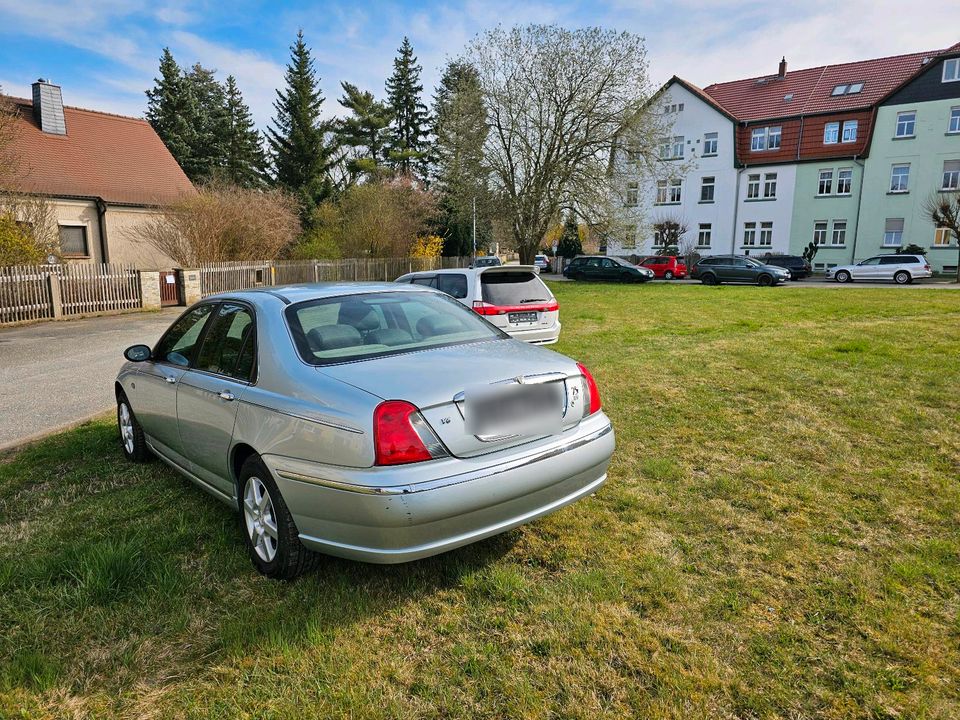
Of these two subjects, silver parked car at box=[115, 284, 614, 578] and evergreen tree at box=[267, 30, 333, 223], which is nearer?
silver parked car at box=[115, 284, 614, 578]

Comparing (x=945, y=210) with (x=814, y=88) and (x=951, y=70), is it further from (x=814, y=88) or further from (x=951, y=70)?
(x=814, y=88)

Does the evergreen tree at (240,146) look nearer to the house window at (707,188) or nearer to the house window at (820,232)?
the house window at (707,188)

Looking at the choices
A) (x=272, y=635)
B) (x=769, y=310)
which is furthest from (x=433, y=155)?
(x=272, y=635)

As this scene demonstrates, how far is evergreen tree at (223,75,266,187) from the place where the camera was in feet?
167

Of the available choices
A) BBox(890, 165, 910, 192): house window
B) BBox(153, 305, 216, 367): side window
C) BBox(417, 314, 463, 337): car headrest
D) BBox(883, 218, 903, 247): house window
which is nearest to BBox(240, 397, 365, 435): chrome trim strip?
BBox(417, 314, 463, 337): car headrest

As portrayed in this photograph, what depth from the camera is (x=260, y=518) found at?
3.30m

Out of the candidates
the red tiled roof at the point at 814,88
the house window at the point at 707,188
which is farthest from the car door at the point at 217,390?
the red tiled roof at the point at 814,88

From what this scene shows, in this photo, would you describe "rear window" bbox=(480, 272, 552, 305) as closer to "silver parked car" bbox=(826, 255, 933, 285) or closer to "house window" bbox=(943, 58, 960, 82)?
"silver parked car" bbox=(826, 255, 933, 285)

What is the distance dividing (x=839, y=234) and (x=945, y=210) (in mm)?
9841

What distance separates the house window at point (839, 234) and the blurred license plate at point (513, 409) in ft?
148

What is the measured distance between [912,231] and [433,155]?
38391 mm

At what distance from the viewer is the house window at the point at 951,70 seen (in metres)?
36.1

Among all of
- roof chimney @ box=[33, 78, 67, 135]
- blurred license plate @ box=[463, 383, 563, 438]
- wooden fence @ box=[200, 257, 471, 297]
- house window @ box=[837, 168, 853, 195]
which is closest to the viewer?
blurred license plate @ box=[463, 383, 563, 438]

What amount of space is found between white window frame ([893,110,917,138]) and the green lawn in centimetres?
4255
